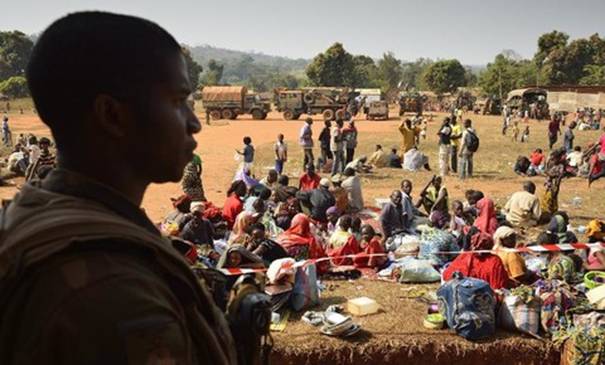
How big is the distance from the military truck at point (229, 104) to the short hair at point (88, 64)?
3085 cm

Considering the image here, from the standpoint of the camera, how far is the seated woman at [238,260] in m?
5.48

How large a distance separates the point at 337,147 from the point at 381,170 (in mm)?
1744

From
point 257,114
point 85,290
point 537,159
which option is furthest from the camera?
point 257,114

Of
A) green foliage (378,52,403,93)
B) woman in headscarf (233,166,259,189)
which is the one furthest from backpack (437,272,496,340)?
green foliage (378,52,403,93)

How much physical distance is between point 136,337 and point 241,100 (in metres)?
31.5

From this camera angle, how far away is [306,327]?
5.07 m

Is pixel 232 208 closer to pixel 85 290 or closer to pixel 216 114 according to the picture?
pixel 85 290

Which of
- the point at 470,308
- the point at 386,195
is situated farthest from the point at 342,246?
the point at 386,195

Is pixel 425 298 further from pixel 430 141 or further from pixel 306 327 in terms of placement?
pixel 430 141

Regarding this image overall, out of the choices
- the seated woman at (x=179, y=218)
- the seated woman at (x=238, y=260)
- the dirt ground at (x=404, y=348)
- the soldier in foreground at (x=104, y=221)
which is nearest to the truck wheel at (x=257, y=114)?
the seated woman at (x=179, y=218)

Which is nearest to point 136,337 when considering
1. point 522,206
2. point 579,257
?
point 579,257

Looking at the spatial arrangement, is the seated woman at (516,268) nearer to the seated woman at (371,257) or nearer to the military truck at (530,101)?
the seated woman at (371,257)

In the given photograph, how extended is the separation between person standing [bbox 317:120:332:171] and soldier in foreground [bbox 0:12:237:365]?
1251 centimetres

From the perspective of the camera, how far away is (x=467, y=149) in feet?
40.5
